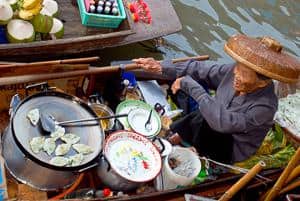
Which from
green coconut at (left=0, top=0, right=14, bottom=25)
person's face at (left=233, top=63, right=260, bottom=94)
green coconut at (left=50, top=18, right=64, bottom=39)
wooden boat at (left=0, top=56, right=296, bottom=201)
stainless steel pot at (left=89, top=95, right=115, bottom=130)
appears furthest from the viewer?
green coconut at (left=50, top=18, right=64, bottom=39)

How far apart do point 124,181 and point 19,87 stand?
4.60ft

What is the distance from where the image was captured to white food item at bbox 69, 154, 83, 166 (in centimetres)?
405

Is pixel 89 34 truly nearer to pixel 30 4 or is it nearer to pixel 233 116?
pixel 30 4

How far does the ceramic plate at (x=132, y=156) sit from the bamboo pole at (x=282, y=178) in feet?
3.14

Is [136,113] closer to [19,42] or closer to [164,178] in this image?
[164,178]

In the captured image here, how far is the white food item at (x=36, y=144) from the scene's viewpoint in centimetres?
402

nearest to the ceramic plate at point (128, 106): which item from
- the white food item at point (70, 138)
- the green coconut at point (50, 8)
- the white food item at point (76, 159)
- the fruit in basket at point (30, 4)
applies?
the white food item at point (70, 138)

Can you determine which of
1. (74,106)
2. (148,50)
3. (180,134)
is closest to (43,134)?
(74,106)

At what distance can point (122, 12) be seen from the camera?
607 cm

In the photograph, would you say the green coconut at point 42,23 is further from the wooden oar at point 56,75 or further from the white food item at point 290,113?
the white food item at point 290,113

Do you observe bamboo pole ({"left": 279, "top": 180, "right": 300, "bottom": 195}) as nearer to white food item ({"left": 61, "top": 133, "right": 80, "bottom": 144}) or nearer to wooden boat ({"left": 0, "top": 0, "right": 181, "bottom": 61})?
white food item ({"left": 61, "top": 133, "right": 80, "bottom": 144})

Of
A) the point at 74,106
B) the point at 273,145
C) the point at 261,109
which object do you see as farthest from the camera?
the point at 273,145

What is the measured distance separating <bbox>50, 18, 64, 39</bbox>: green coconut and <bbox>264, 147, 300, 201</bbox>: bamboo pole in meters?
2.89

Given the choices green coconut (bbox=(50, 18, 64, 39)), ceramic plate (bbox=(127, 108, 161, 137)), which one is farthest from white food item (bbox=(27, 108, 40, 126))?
green coconut (bbox=(50, 18, 64, 39))
